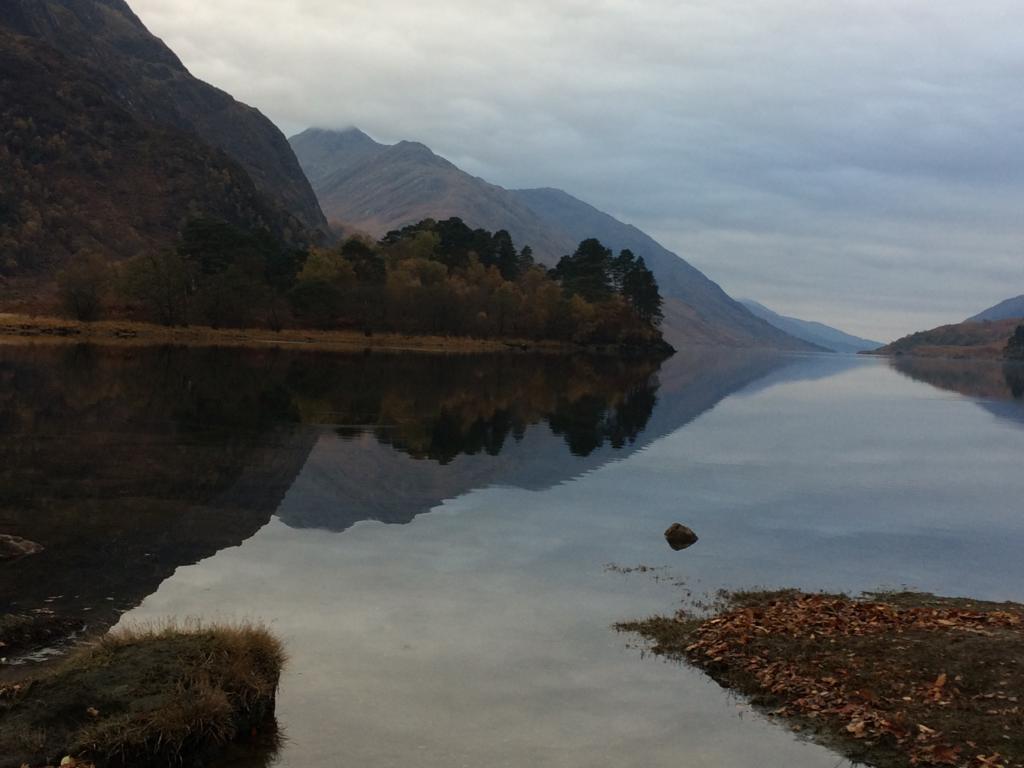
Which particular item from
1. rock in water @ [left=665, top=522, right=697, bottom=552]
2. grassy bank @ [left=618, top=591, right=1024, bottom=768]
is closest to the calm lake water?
rock in water @ [left=665, top=522, right=697, bottom=552]

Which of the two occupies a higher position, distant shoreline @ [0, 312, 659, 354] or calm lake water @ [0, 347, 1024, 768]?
distant shoreline @ [0, 312, 659, 354]

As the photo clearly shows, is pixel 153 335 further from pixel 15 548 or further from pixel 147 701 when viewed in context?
pixel 147 701

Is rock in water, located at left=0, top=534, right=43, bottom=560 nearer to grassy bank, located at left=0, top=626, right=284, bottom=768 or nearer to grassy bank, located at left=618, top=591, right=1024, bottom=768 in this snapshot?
grassy bank, located at left=0, top=626, right=284, bottom=768

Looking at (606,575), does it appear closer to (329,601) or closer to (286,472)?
(329,601)

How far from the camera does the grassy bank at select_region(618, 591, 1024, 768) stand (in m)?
16.1

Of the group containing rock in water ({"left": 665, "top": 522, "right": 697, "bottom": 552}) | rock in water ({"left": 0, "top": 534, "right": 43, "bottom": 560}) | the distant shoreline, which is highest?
the distant shoreline

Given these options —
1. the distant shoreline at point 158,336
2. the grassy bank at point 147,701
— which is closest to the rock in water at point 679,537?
the grassy bank at point 147,701

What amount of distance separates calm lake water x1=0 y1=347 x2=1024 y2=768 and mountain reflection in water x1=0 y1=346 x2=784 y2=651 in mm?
231

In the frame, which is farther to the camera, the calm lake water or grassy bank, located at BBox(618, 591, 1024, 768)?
the calm lake water

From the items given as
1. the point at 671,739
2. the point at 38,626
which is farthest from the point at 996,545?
the point at 38,626

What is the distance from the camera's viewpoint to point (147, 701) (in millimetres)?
14523

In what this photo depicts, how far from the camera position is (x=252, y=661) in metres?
16.2

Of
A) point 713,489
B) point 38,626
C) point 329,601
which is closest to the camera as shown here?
point 38,626

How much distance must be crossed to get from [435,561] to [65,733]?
16258mm
